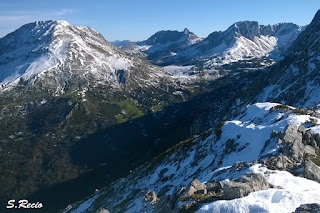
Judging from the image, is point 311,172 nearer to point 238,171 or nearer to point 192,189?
point 238,171

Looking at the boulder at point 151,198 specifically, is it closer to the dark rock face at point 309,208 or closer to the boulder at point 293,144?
the boulder at point 293,144

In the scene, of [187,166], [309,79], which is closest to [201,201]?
[187,166]

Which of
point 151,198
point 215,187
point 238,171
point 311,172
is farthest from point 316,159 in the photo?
point 151,198

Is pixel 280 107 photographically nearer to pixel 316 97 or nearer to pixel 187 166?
pixel 187 166

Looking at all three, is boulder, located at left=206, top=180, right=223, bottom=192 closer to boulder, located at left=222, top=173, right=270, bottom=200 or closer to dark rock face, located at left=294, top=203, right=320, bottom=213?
boulder, located at left=222, top=173, right=270, bottom=200

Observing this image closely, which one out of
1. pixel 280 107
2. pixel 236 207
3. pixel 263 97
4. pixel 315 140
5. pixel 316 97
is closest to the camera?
pixel 236 207
